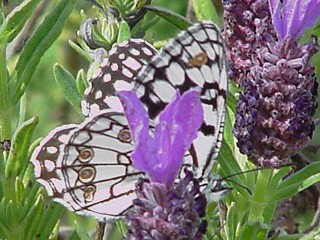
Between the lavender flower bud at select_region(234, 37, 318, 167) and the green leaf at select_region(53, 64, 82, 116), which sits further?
the green leaf at select_region(53, 64, 82, 116)

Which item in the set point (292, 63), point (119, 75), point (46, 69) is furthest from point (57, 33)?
point (46, 69)

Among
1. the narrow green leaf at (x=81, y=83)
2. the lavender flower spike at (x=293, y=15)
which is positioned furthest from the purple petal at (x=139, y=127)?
the narrow green leaf at (x=81, y=83)

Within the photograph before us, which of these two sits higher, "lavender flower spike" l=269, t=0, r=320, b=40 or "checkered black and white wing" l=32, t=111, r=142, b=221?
"lavender flower spike" l=269, t=0, r=320, b=40

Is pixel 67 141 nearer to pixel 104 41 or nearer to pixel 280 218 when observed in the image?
pixel 104 41

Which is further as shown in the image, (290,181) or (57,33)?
(57,33)

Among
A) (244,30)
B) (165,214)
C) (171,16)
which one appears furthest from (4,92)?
(165,214)

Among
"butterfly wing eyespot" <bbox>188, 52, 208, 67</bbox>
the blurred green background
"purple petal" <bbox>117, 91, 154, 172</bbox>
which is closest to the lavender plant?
"purple petal" <bbox>117, 91, 154, 172</bbox>

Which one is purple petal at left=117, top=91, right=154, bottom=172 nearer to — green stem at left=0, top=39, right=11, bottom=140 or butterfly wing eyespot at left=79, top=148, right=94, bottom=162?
butterfly wing eyespot at left=79, top=148, right=94, bottom=162
